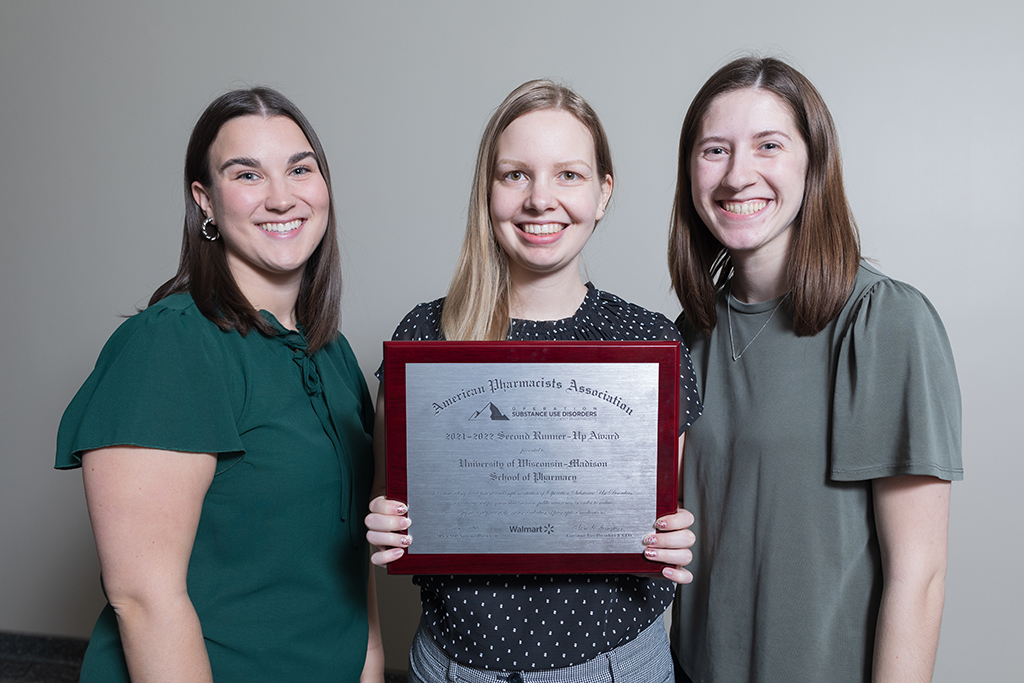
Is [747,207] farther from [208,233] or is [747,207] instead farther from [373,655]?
[373,655]

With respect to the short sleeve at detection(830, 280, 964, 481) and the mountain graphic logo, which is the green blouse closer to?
the mountain graphic logo

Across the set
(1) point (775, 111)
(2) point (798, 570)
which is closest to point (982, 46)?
(1) point (775, 111)

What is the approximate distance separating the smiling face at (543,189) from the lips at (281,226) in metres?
0.51

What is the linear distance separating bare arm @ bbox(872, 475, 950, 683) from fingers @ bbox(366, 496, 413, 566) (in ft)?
3.25

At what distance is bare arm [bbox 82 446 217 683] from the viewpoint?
4.32 ft

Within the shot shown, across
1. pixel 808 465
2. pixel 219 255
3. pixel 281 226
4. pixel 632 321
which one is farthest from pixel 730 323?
pixel 219 255

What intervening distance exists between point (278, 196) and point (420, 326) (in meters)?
0.46

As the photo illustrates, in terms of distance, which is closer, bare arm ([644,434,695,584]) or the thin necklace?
bare arm ([644,434,695,584])

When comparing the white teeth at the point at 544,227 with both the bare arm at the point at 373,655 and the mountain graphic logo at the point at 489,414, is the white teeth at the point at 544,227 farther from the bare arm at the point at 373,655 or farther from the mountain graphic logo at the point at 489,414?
the bare arm at the point at 373,655

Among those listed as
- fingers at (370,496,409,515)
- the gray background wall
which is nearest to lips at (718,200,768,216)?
fingers at (370,496,409,515)

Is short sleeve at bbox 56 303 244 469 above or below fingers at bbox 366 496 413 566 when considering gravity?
above

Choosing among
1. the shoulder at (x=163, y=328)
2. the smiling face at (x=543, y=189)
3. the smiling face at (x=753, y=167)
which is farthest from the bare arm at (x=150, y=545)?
the smiling face at (x=753, y=167)

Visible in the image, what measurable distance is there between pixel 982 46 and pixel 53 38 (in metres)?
4.18

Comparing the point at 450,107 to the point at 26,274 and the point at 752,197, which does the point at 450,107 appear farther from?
the point at 26,274
